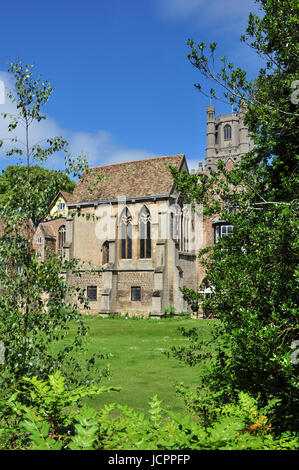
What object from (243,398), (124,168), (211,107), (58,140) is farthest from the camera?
(211,107)

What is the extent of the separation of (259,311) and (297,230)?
1.21 metres

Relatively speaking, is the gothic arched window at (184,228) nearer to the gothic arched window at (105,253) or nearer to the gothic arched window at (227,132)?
the gothic arched window at (105,253)

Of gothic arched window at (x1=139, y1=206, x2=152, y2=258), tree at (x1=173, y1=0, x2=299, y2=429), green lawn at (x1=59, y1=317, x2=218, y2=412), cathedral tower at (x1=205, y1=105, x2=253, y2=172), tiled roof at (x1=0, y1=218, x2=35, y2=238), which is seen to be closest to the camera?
tree at (x1=173, y1=0, x2=299, y2=429)

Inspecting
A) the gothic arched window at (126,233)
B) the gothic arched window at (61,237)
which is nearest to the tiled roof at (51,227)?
the gothic arched window at (61,237)

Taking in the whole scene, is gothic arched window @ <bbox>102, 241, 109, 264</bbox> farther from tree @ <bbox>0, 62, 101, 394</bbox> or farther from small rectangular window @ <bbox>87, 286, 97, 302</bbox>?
tree @ <bbox>0, 62, 101, 394</bbox>

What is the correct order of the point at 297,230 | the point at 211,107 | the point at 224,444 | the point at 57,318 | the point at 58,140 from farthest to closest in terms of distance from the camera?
the point at 211,107, the point at 58,140, the point at 57,318, the point at 297,230, the point at 224,444

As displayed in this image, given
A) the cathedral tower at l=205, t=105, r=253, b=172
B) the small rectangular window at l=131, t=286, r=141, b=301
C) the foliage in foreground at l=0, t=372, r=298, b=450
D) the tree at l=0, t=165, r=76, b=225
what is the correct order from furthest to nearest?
the cathedral tower at l=205, t=105, r=253, b=172, the small rectangular window at l=131, t=286, r=141, b=301, the tree at l=0, t=165, r=76, b=225, the foliage in foreground at l=0, t=372, r=298, b=450

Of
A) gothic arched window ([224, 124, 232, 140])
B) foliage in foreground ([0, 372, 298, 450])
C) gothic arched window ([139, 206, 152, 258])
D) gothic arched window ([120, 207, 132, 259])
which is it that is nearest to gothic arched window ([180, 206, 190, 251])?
gothic arched window ([139, 206, 152, 258])

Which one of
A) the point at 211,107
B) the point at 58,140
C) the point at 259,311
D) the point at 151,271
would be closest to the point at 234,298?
the point at 259,311

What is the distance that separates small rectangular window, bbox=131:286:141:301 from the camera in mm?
34775

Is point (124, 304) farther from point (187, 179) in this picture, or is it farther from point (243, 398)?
point (243, 398)

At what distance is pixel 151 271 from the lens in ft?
113

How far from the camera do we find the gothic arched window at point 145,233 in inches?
1391

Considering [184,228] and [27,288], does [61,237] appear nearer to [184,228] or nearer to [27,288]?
[184,228]
